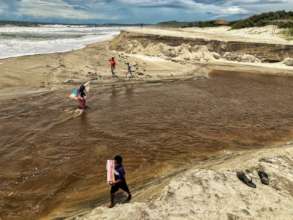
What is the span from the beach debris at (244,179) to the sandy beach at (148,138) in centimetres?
19

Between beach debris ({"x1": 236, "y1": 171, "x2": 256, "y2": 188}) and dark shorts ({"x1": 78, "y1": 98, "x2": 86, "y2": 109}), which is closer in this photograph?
beach debris ({"x1": 236, "y1": 171, "x2": 256, "y2": 188})

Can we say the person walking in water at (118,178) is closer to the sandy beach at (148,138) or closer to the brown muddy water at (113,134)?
the sandy beach at (148,138)

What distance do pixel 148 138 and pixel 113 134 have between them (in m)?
1.49

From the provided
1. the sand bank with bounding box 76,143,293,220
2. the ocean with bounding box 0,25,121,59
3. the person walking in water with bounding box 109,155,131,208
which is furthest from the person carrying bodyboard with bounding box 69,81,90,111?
the ocean with bounding box 0,25,121,59

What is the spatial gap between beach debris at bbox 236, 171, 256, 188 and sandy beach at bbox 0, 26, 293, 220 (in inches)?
7.5

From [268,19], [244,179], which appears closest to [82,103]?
[244,179]

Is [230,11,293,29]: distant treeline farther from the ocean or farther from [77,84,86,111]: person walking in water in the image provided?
[77,84,86,111]: person walking in water

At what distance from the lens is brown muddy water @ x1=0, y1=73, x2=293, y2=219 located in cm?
1098

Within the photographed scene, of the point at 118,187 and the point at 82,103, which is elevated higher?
the point at 118,187

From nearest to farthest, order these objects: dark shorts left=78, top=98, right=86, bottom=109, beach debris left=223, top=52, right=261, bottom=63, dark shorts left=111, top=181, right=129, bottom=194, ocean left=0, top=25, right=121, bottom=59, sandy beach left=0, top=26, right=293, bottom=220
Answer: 1. sandy beach left=0, top=26, right=293, bottom=220
2. dark shorts left=111, top=181, right=129, bottom=194
3. dark shorts left=78, top=98, right=86, bottom=109
4. beach debris left=223, top=52, right=261, bottom=63
5. ocean left=0, top=25, right=121, bottom=59

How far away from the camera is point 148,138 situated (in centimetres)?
1579

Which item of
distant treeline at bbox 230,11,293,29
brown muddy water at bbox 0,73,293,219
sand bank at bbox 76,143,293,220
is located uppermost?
distant treeline at bbox 230,11,293,29

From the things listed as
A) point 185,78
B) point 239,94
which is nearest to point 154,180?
point 239,94

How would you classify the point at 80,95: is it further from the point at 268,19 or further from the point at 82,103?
the point at 268,19
